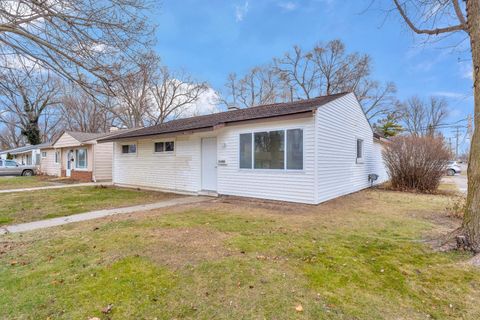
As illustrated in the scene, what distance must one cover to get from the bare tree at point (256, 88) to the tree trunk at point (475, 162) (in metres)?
25.7

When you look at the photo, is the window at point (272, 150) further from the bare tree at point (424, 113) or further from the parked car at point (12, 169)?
the bare tree at point (424, 113)

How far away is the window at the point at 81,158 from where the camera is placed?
1819 cm

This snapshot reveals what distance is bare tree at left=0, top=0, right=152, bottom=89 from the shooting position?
4.89 meters

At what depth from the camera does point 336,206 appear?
770 centimetres

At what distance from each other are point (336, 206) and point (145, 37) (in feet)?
22.5

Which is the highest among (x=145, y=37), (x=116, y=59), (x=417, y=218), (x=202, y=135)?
(x=145, y=37)

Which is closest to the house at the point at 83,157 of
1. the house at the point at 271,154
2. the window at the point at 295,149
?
the house at the point at 271,154

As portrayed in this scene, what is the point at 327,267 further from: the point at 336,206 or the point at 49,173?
the point at 49,173

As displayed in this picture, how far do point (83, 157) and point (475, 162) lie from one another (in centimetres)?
2083

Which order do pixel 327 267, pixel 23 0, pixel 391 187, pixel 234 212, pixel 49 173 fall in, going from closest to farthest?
pixel 327 267 < pixel 23 0 < pixel 234 212 < pixel 391 187 < pixel 49 173

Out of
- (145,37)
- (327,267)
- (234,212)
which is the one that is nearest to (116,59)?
(145,37)

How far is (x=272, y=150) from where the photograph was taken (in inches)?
327

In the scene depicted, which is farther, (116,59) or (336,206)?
(336,206)

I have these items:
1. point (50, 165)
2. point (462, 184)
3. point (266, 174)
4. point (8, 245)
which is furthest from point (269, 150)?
point (50, 165)
